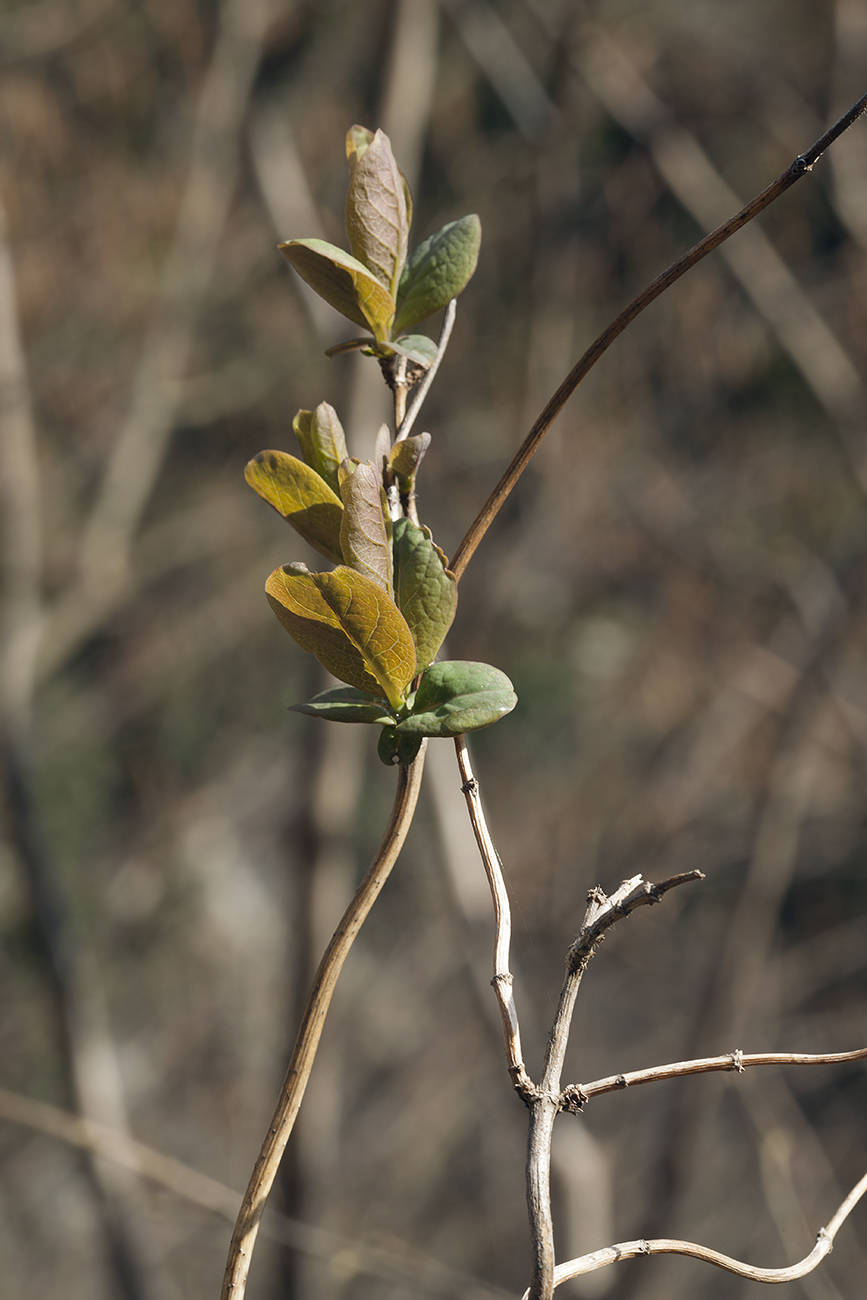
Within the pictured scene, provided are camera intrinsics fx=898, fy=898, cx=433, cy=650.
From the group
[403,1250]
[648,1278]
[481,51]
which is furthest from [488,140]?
[403,1250]

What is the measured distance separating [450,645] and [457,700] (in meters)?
1.17

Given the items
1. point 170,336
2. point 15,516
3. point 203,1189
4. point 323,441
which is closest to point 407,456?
point 323,441

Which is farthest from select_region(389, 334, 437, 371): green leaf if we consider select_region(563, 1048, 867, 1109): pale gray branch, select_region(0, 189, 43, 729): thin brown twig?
select_region(0, 189, 43, 729): thin brown twig

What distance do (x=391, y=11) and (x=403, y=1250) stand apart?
1.82 metres

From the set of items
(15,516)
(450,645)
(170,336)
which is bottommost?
(450,645)

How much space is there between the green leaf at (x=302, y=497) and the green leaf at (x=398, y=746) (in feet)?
0.10

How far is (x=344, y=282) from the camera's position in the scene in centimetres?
15

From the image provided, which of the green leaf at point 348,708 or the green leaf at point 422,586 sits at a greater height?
the green leaf at point 422,586

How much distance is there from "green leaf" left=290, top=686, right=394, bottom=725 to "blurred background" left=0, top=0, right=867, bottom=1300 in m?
0.78

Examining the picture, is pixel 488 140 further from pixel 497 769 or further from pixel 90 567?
pixel 497 769

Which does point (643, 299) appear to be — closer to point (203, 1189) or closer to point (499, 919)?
point (499, 919)

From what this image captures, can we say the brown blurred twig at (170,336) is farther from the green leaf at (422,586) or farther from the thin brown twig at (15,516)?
the green leaf at (422,586)

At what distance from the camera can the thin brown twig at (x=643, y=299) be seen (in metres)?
Result: 0.11

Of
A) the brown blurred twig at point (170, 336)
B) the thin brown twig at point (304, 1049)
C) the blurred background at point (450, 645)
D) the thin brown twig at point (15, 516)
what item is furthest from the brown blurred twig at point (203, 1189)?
the brown blurred twig at point (170, 336)
